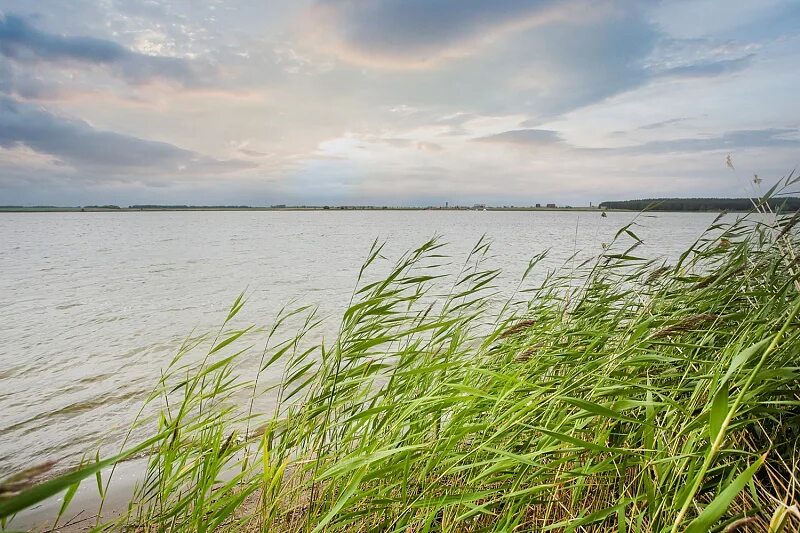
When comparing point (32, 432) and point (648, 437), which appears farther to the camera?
point (32, 432)

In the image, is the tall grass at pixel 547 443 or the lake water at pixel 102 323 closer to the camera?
the tall grass at pixel 547 443

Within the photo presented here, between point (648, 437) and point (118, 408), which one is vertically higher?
point (648, 437)

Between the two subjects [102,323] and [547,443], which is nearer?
[547,443]

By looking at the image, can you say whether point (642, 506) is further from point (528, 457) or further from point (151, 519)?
point (151, 519)

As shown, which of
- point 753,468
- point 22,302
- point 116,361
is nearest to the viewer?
point 753,468

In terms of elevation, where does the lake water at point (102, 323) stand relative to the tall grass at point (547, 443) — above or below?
below

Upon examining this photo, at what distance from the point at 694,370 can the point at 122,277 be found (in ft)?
75.4

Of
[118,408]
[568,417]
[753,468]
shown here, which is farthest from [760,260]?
[118,408]

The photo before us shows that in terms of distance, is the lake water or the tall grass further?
the lake water

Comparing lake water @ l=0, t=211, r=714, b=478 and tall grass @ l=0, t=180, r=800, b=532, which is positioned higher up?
tall grass @ l=0, t=180, r=800, b=532

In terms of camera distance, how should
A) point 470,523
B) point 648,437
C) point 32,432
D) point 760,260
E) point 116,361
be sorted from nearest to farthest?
point 648,437 → point 470,523 → point 760,260 → point 32,432 → point 116,361

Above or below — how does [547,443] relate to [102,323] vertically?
above

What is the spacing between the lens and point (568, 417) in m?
2.64

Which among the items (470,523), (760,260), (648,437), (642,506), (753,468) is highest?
(760,260)
